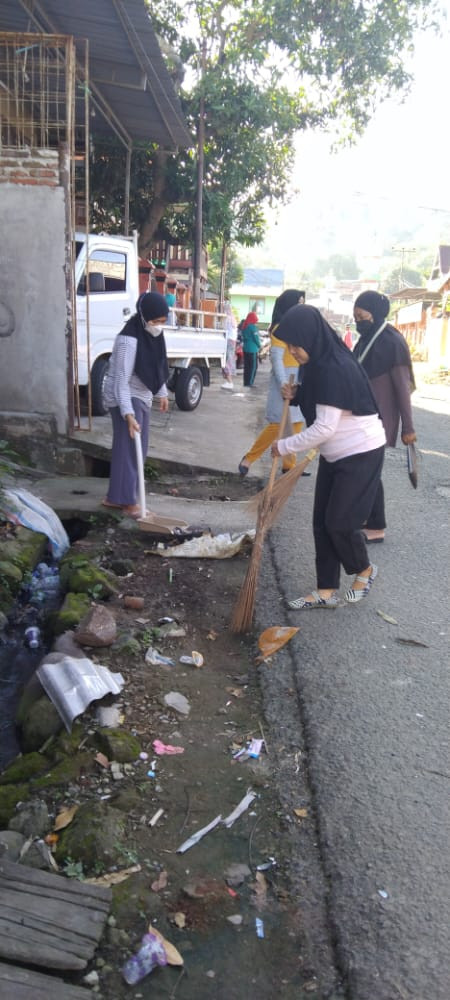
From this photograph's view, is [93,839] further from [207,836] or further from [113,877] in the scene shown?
[207,836]

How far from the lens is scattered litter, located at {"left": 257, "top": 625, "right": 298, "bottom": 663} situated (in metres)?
3.56

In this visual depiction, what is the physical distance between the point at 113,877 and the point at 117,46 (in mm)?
8430

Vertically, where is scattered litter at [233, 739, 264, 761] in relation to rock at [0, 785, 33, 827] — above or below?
below

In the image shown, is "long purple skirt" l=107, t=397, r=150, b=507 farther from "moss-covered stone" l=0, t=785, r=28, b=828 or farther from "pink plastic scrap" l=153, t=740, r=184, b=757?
"moss-covered stone" l=0, t=785, r=28, b=828

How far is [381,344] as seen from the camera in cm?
506

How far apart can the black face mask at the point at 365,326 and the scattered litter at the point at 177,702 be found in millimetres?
2966

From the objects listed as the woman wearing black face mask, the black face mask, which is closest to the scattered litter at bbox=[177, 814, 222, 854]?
the woman wearing black face mask

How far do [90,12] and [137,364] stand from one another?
4.50m

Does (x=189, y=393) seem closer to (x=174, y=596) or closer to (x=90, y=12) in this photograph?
(x=90, y=12)

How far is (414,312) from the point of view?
39625 mm

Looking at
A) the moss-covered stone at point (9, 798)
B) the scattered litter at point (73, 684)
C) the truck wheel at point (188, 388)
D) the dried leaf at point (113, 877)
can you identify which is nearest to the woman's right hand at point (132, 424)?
the scattered litter at point (73, 684)

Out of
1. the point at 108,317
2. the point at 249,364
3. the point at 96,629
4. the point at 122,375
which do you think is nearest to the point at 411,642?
the point at 96,629

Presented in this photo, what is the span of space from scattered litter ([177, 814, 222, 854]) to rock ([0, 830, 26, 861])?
1.55ft

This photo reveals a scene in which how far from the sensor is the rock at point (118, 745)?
2699mm
